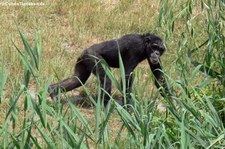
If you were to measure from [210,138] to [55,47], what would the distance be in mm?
5819

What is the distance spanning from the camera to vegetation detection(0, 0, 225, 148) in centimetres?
468

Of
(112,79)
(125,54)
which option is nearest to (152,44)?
(125,54)

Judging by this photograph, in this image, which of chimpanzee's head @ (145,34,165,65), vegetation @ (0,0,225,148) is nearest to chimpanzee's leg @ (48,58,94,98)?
vegetation @ (0,0,225,148)

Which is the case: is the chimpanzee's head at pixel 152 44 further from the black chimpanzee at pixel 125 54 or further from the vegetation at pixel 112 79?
the vegetation at pixel 112 79

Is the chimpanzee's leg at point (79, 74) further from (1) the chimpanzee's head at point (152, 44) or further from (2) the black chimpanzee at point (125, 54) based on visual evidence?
(1) the chimpanzee's head at point (152, 44)

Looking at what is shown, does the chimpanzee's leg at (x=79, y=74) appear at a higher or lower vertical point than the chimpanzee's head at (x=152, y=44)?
lower

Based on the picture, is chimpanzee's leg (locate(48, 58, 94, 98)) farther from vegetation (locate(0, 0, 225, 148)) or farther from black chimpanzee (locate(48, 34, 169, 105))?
vegetation (locate(0, 0, 225, 148))

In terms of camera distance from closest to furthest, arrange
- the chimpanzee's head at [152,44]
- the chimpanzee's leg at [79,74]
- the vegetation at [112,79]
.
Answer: the vegetation at [112,79] → the chimpanzee's leg at [79,74] → the chimpanzee's head at [152,44]

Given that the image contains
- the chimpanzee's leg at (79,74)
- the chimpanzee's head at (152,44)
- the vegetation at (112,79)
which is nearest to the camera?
the vegetation at (112,79)

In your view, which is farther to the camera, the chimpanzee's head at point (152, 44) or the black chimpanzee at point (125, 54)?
the chimpanzee's head at point (152, 44)

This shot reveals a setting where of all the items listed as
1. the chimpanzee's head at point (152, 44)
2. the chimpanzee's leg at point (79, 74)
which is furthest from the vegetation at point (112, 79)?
the chimpanzee's head at point (152, 44)

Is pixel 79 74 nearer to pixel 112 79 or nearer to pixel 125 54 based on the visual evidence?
pixel 125 54

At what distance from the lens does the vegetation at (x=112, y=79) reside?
468cm

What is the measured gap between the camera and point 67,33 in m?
11.1
